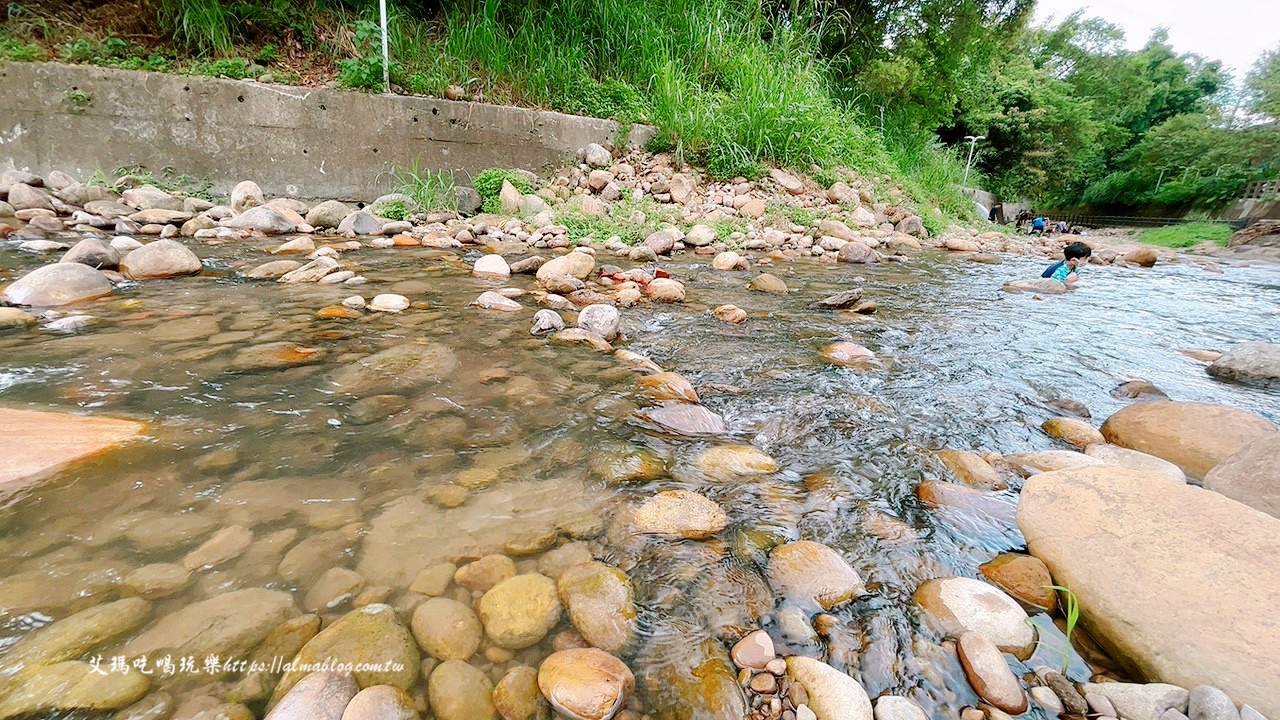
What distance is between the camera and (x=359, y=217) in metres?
5.04

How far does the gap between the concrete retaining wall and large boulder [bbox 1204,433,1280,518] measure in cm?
673

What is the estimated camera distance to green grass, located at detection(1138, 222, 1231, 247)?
1403 centimetres

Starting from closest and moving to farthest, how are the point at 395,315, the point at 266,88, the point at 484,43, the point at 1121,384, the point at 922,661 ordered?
the point at 922,661 < the point at 1121,384 < the point at 395,315 < the point at 266,88 < the point at 484,43

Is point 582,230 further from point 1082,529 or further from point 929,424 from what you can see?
point 1082,529

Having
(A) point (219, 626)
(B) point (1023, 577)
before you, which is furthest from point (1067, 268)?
(A) point (219, 626)

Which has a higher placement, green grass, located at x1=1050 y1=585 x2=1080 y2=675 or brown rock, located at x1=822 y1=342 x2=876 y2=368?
brown rock, located at x1=822 y1=342 x2=876 y2=368

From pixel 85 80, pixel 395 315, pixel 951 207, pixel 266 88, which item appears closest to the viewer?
pixel 395 315

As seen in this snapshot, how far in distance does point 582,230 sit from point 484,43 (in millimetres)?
3354

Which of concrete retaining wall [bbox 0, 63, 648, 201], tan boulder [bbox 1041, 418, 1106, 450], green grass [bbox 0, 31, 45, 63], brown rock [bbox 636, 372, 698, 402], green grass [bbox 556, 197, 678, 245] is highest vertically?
green grass [bbox 0, 31, 45, 63]

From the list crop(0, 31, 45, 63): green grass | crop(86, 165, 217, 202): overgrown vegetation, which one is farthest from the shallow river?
crop(0, 31, 45, 63): green grass

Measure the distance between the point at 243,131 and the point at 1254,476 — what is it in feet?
24.8

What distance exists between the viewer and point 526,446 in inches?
62.3

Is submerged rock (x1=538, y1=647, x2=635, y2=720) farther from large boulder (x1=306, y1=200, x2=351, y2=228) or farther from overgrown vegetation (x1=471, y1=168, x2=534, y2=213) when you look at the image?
overgrown vegetation (x1=471, y1=168, x2=534, y2=213)

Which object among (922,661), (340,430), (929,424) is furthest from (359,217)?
(922,661)
